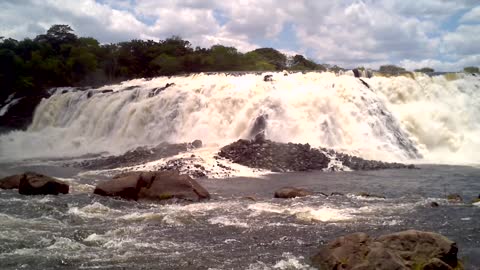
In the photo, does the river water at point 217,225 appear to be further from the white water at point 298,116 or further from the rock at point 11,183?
the white water at point 298,116

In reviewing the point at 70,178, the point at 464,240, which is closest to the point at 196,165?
the point at 70,178

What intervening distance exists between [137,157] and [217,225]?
14356mm

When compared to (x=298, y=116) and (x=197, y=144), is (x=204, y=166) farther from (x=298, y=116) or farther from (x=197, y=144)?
(x=298, y=116)

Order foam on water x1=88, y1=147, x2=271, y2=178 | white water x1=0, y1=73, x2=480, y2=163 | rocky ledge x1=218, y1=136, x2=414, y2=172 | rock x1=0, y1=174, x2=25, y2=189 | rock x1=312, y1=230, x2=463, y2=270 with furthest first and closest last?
1. white water x1=0, y1=73, x2=480, y2=163
2. rocky ledge x1=218, y1=136, x2=414, y2=172
3. foam on water x1=88, y1=147, x2=271, y2=178
4. rock x1=0, y1=174, x2=25, y2=189
5. rock x1=312, y1=230, x2=463, y2=270

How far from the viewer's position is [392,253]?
27.8 ft

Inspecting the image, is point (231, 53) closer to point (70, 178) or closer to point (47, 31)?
point (47, 31)

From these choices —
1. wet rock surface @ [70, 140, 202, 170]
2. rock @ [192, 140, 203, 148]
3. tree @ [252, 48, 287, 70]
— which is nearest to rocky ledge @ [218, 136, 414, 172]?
rock @ [192, 140, 203, 148]

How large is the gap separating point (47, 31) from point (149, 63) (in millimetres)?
18747

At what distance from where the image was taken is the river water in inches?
390

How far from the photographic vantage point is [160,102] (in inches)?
1320

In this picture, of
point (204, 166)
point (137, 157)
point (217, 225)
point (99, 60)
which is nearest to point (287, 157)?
point (204, 166)

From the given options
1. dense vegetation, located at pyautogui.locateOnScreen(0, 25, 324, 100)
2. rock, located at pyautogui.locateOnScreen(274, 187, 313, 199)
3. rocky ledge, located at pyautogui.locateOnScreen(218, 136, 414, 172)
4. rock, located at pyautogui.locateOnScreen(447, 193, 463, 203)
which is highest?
dense vegetation, located at pyautogui.locateOnScreen(0, 25, 324, 100)

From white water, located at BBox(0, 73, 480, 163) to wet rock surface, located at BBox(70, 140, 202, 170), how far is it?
6.38 ft

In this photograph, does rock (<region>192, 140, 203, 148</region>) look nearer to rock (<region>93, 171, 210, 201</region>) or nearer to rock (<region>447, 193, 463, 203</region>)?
rock (<region>93, 171, 210, 201</region>)
